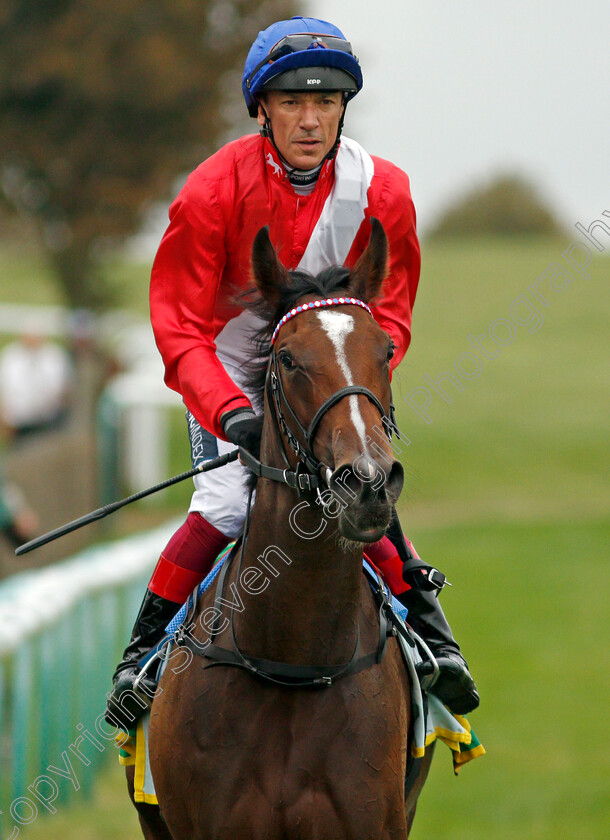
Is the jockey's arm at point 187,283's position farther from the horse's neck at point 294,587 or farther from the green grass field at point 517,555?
the green grass field at point 517,555

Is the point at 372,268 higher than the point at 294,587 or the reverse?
higher

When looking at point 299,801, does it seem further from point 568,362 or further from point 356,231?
point 568,362

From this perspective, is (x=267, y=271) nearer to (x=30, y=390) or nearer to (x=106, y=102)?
(x=30, y=390)

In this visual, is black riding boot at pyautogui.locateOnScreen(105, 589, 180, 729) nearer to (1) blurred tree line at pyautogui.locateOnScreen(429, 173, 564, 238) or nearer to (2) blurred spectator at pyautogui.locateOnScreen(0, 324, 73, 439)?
(2) blurred spectator at pyautogui.locateOnScreen(0, 324, 73, 439)

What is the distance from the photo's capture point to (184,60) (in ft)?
55.9

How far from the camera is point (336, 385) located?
320 centimetres

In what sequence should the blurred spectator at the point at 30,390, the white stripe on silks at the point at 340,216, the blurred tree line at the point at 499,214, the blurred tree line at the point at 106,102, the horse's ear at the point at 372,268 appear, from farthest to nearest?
the blurred tree line at the point at 499,214 < the blurred tree line at the point at 106,102 < the blurred spectator at the point at 30,390 < the white stripe on silks at the point at 340,216 < the horse's ear at the point at 372,268

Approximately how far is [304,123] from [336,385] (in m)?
1.08

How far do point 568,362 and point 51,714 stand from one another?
24932 millimetres

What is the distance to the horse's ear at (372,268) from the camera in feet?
11.9

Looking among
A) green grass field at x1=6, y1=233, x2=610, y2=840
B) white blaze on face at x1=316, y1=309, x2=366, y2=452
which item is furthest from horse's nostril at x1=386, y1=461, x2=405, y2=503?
green grass field at x1=6, y1=233, x2=610, y2=840

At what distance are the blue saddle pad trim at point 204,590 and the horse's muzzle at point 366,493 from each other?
936 millimetres

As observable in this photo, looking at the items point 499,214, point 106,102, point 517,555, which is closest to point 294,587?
point 517,555

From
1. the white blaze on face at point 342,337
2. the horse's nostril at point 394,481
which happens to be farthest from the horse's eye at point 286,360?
the horse's nostril at point 394,481
